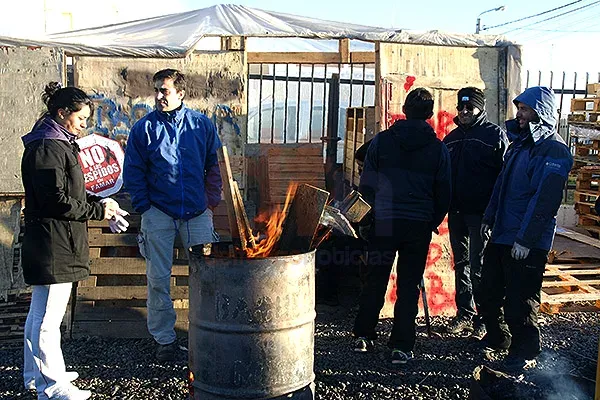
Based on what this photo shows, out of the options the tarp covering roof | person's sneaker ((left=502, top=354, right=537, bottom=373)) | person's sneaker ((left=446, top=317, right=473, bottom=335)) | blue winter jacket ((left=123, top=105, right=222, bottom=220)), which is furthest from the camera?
the tarp covering roof

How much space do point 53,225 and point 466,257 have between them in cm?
360

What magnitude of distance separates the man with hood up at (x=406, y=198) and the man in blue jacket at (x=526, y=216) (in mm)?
519

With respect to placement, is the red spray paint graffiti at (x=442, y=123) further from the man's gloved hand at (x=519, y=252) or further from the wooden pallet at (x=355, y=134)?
the man's gloved hand at (x=519, y=252)

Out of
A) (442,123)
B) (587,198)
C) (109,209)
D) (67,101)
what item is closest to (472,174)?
(442,123)

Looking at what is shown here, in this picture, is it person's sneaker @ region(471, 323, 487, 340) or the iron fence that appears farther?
the iron fence

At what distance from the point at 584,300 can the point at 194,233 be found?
14.2ft

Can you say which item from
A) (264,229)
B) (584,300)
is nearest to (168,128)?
(264,229)

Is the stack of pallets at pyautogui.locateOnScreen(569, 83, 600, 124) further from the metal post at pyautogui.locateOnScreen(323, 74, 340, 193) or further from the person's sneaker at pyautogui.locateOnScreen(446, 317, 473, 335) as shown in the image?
the person's sneaker at pyautogui.locateOnScreen(446, 317, 473, 335)

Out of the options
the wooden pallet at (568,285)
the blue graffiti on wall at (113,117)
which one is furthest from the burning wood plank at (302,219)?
the wooden pallet at (568,285)

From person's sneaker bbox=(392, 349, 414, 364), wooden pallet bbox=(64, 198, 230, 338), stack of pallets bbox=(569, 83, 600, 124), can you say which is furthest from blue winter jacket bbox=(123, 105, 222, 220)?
stack of pallets bbox=(569, 83, 600, 124)

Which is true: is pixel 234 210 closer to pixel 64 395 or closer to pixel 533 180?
pixel 64 395

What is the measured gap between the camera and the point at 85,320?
5.60 metres

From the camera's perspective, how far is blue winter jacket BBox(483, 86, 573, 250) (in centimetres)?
438

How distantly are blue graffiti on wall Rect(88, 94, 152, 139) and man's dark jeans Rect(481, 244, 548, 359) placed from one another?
371 centimetres
